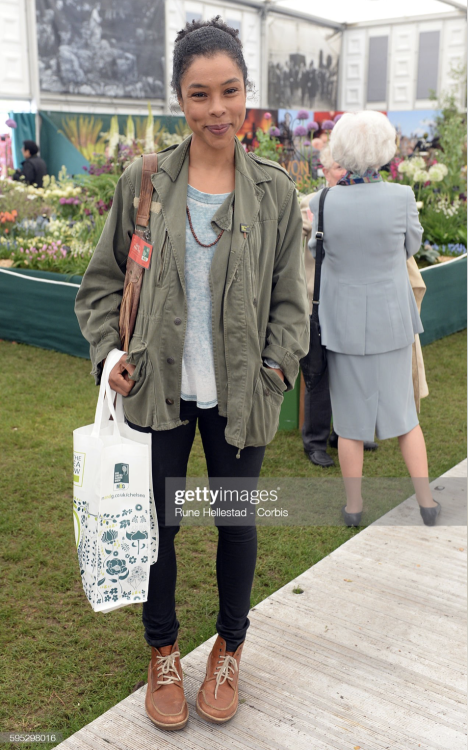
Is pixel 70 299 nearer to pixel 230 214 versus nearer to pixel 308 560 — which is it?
pixel 308 560

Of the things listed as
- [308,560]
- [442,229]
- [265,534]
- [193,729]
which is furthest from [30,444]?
[442,229]

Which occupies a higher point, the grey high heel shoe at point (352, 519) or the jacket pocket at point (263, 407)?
the jacket pocket at point (263, 407)

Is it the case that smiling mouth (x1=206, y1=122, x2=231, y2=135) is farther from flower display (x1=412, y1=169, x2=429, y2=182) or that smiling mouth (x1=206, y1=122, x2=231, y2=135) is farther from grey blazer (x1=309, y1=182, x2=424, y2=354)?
flower display (x1=412, y1=169, x2=429, y2=182)

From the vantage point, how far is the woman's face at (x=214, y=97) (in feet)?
5.24

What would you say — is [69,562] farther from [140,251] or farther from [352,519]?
[140,251]

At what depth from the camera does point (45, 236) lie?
6980 millimetres

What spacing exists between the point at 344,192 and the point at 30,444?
2335 millimetres

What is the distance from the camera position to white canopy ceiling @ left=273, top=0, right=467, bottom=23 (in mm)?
16891

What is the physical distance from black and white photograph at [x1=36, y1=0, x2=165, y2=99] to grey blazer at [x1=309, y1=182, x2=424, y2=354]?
12112 mm

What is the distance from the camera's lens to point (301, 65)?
61.5ft

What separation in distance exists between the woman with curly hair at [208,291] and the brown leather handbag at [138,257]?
0.02 m

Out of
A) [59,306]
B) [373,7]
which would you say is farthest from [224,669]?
[373,7]

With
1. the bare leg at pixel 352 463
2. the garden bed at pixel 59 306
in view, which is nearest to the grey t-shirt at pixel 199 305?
the bare leg at pixel 352 463

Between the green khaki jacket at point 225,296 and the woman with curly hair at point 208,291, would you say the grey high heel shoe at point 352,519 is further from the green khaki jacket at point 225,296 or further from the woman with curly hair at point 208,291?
the green khaki jacket at point 225,296
